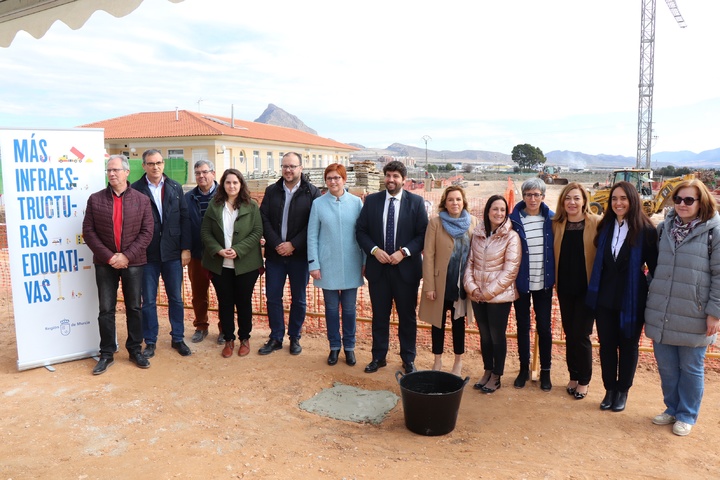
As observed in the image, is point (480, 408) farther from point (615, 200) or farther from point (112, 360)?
point (112, 360)

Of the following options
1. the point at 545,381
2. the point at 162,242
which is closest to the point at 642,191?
the point at 545,381

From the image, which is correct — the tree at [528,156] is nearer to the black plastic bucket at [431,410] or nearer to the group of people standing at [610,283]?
the group of people standing at [610,283]

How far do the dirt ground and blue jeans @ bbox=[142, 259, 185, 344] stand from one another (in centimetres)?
36

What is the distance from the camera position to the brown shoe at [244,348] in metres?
5.51

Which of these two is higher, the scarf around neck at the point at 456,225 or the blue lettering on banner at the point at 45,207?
the blue lettering on banner at the point at 45,207

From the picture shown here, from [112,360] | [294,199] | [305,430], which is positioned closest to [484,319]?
[305,430]

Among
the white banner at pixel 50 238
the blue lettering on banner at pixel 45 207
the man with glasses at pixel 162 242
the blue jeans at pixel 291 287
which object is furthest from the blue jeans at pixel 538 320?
the blue lettering on banner at pixel 45 207

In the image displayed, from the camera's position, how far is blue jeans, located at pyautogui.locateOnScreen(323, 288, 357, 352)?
5250 mm

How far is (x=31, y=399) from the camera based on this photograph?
4.49 m

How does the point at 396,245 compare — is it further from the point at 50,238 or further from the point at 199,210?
the point at 50,238

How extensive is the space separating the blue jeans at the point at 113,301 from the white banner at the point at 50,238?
14.2 inches

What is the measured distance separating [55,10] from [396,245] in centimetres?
334

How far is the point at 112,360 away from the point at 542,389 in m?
4.17

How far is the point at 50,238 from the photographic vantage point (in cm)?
510
